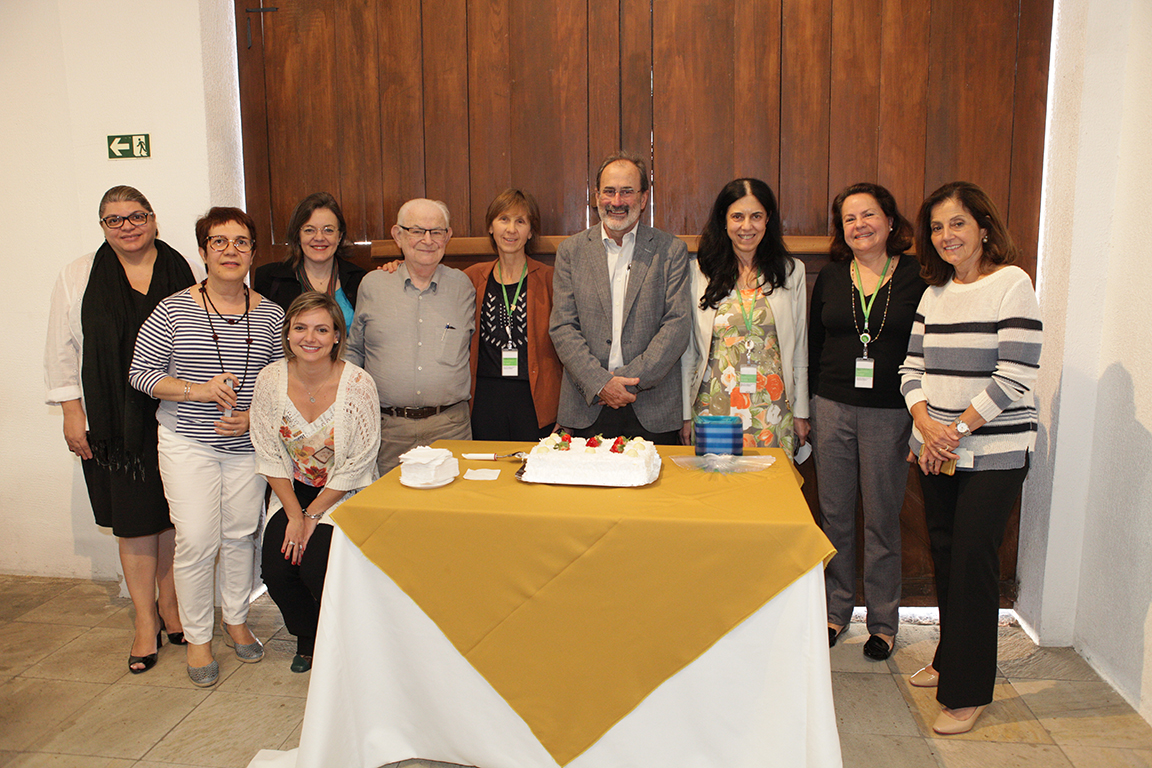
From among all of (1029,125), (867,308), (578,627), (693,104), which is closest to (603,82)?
(693,104)

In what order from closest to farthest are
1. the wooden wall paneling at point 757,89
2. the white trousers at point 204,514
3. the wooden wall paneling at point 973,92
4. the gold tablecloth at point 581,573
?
the gold tablecloth at point 581,573
the white trousers at point 204,514
the wooden wall paneling at point 973,92
the wooden wall paneling at point 757,89

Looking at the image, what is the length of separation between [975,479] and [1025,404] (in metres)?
0.27

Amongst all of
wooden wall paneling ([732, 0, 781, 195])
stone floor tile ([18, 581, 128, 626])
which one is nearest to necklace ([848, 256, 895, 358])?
wooden wall paneling ([732, 0, 781, 195])

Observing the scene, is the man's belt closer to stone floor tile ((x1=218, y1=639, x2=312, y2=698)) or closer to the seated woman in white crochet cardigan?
the seated woman in white crochet cardigan

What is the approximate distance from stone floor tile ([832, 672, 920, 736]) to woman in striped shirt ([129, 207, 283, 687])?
2149mm

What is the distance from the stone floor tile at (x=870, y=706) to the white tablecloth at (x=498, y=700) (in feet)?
2.29

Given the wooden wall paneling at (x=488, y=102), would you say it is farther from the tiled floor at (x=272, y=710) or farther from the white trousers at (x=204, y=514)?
the tiled floor at (x=272, y=710)

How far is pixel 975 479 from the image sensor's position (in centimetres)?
216

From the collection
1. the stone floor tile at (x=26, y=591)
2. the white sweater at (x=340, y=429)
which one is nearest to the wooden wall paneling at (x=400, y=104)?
the white sweater at (x=340, y=429)

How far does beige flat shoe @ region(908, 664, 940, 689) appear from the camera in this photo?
8.06 ft

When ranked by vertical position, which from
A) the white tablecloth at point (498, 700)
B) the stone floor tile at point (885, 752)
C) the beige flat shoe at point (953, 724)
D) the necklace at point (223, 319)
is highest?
the necklace at point (223, 319)

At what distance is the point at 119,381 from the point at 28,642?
120 cm

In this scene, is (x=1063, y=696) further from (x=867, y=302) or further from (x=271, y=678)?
(x=271, y=678)

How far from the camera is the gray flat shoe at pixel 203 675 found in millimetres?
2500
